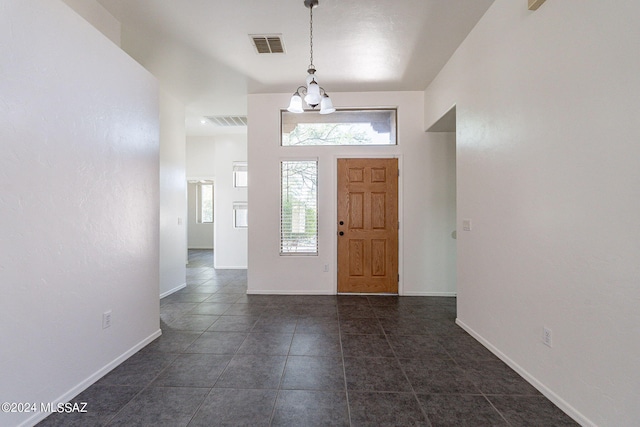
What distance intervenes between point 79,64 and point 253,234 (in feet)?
9.13

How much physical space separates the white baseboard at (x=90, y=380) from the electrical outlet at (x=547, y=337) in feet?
10.3

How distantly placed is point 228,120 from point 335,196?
2.89m

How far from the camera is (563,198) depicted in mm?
1687

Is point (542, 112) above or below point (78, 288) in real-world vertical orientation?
above

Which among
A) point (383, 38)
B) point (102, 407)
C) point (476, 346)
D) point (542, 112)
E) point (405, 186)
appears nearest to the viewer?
point (102, 407)

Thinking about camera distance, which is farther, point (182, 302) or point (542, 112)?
point (182, 302)

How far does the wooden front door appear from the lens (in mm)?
4211

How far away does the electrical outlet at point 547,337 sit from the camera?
5.83ft

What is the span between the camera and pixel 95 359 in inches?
78.2

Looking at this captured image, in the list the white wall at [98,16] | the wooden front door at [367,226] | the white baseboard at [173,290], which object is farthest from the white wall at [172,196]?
the wooden front door at [367,226]

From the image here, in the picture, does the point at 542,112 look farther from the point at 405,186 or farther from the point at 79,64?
the point at 79,64

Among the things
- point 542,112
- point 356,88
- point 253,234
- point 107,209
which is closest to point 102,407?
point 107,209

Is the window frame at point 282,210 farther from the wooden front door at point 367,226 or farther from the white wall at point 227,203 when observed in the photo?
the white wall at point 227,203

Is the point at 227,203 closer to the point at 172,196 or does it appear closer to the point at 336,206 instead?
the point at 172,196
